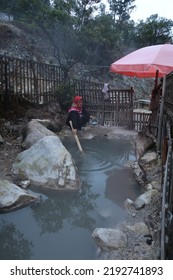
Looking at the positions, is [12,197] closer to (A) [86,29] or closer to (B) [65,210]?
(B) [65,210]

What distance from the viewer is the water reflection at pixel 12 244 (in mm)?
3625

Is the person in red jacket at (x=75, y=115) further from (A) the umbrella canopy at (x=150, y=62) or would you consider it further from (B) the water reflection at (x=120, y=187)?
(B) the water reflection at (x=120, y=187)

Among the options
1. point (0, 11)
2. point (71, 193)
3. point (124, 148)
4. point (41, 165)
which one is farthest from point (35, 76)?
point (0, 11)

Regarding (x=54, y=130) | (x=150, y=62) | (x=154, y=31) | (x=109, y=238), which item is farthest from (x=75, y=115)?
(x=154, y=31)

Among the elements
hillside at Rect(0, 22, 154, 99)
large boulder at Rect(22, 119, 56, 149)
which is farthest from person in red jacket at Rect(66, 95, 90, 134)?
hillside at Rect(0, 22, 154, 99)

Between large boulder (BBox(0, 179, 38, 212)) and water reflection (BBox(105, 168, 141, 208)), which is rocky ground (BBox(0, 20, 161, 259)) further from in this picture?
large boulder (BBox(0, 179, 38, 212))

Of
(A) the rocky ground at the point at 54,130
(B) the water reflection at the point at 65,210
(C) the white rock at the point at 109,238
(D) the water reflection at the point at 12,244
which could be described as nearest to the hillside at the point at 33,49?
(A) the rocky ground at the point at 54,130

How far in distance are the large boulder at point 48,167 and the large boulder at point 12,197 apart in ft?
2.03

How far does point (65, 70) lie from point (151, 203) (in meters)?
8.34

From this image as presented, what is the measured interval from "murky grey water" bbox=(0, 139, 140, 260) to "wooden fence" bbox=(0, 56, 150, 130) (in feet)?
12.8

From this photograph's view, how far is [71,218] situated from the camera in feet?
15.0

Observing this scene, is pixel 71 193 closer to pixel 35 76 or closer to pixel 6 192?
pixel 6 192

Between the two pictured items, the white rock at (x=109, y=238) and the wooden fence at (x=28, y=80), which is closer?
the white rock at (x=109, y=238)

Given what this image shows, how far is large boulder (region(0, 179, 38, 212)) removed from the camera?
14.5ft
